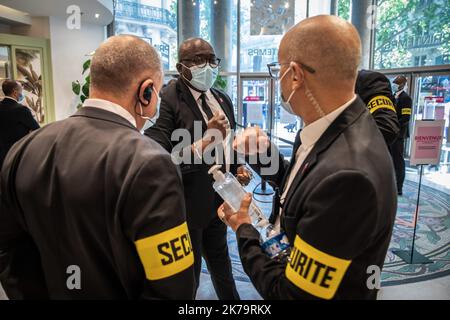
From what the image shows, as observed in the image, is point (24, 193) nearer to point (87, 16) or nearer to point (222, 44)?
point (87, 16)

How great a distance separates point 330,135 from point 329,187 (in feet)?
0.68

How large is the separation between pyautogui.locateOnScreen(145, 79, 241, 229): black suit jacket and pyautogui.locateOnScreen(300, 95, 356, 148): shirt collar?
1.00 meters

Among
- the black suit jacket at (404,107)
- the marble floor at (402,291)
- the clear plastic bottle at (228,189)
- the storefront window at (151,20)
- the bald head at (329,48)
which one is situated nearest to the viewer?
the bald head at (329,48)

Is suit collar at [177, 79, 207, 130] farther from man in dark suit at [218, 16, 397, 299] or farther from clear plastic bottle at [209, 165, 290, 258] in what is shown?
man in dark suit at [218, 16, 397, 299]

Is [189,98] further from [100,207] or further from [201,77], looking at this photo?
[100,207]

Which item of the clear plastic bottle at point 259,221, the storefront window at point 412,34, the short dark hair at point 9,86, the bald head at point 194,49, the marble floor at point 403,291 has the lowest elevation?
the marble floor at point 403,291

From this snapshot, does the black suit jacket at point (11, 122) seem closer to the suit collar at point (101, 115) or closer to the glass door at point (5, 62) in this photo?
the glass door at point (5, 62)

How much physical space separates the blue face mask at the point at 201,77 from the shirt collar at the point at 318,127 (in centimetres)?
115

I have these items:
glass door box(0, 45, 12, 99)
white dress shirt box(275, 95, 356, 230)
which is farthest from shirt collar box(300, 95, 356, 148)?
glass door box(0, 45, 12, 99)

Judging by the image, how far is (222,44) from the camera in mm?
8562

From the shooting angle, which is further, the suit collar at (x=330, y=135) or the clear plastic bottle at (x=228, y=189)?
the clear plastic bottle at (x=228, y=189)

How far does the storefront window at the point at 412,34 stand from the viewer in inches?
284

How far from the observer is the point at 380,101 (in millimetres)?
2141

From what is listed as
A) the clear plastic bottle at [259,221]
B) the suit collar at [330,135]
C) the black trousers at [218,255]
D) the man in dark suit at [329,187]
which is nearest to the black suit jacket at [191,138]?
the black trousers at [218,255]
